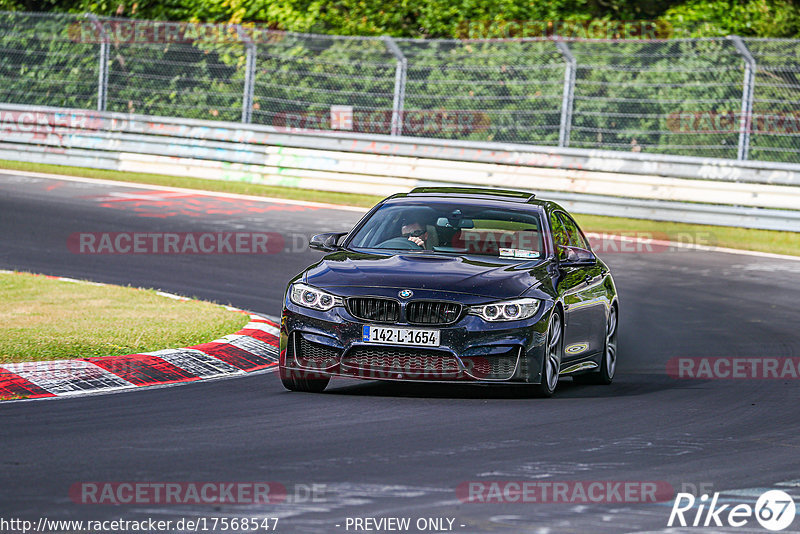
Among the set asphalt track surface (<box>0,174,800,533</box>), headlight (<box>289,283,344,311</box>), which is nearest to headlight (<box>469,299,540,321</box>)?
asphalt track surface (<box>0,174,800,533</box>)

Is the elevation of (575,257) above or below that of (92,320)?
above

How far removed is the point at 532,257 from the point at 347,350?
6.19 ft

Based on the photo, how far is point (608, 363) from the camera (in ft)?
35.6

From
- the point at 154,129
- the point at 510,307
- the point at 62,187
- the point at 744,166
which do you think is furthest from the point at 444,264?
the point at 154,129

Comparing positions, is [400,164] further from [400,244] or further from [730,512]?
[730,512]

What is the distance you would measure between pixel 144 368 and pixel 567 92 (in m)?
13.5

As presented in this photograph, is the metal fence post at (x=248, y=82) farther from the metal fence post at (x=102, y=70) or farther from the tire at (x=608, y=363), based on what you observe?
the tire at (x=608, y=363)

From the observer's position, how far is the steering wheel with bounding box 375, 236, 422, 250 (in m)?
10.4

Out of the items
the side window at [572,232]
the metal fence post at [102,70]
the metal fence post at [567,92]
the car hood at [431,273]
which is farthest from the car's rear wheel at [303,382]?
the metal fence post at [102,70]

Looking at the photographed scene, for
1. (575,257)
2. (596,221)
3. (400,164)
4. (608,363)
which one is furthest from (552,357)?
(400,164)

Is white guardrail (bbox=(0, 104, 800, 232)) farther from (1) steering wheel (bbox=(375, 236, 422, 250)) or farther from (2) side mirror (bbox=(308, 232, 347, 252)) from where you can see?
(2) side mirror (bbox=(308, 232, 347, 252))

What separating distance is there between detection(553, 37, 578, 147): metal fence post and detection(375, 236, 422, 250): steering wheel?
12086mm

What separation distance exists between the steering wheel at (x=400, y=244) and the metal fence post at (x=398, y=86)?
1297 cm

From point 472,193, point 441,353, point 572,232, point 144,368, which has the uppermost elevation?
point 472,193
